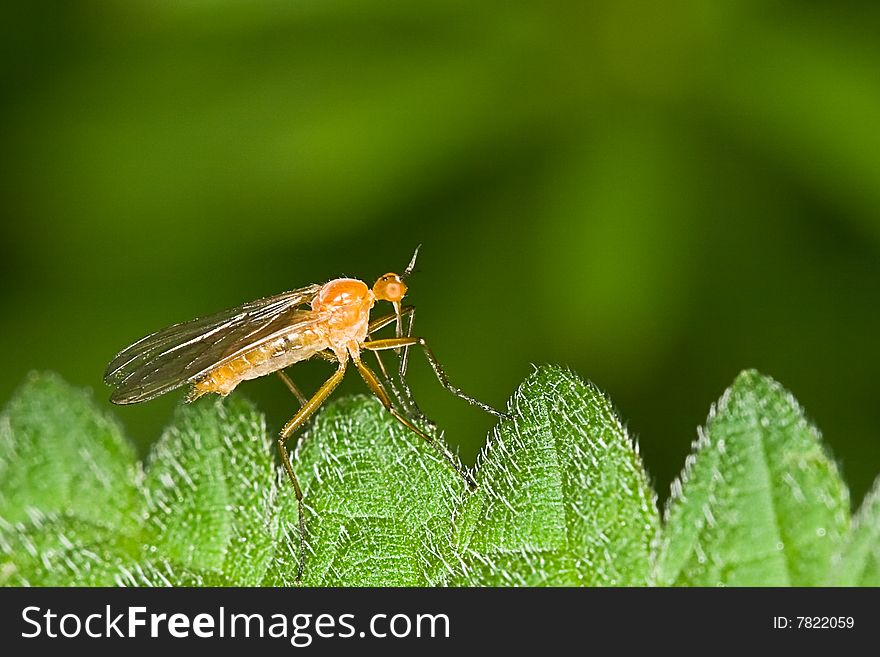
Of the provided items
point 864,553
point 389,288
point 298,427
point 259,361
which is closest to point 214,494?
point 298,427

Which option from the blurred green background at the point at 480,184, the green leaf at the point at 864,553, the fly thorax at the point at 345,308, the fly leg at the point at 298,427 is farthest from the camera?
the blurred green background at the point at 480,184

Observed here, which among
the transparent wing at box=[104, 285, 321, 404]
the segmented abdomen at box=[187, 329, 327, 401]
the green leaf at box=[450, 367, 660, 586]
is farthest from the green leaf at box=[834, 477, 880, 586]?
the transparent wing at box=[104, 285, 321, 404]

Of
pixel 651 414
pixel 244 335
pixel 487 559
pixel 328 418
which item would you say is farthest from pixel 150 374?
pixel 651 414

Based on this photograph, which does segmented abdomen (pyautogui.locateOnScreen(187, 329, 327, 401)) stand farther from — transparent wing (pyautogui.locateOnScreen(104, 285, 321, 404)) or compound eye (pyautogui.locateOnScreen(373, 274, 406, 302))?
compound eye (pyautogui.locateOnScreen(373, 274, 406, 302))

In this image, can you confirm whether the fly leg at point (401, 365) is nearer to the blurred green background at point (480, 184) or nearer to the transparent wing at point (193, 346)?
the transparent wing at point (193, 346)

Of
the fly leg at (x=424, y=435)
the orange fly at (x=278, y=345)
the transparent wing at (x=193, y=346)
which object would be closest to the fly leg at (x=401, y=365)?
the orange fly at (x=278, y=345)

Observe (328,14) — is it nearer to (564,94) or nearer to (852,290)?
(564,94)
